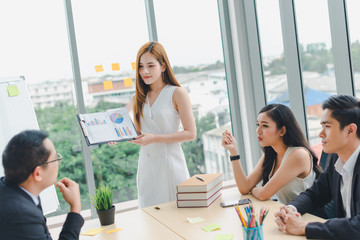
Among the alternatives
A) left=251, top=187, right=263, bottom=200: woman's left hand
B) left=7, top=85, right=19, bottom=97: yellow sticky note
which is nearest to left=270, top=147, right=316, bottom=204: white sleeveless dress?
left=251, top=187, right=263, bottom=200: woman's left hand

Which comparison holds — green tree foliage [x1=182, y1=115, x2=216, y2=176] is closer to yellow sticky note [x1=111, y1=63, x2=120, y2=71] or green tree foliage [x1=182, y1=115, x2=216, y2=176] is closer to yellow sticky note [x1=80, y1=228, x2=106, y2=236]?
yellow sticky note [x1=111, y1=63, x2=120, y2=71]

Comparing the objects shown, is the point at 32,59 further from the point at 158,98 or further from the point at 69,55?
the point at 158,98

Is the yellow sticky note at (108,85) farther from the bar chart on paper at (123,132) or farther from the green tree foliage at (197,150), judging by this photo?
the bar chart on paper at (123,132)

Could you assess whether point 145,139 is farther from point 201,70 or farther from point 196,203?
point 201,70

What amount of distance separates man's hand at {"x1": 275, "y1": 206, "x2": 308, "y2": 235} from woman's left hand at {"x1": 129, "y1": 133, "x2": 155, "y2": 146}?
1159 millimetres

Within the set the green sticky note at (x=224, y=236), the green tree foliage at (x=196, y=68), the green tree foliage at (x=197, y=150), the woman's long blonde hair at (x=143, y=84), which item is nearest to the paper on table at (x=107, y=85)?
the green tree foliage at (x=196, y=68)

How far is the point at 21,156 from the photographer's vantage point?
1.57 metres

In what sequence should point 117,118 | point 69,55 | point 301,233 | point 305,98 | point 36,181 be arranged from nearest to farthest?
point 36,181 < point 301,233 < point 117,118 < point 305,98 < point 69,55

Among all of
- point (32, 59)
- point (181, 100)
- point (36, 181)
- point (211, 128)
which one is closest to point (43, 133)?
point (36, 181)

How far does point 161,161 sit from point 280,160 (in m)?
0.83

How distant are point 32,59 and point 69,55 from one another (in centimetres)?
35

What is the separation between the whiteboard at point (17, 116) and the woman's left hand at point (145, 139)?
3.61ft

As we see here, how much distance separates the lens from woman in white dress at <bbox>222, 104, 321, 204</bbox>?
7.81 ft

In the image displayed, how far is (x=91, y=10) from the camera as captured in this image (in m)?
4.04
